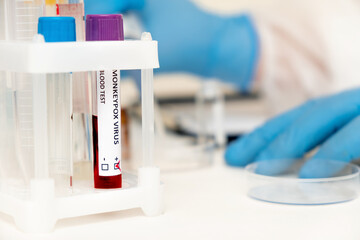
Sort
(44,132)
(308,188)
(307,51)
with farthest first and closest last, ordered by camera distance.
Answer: (307,51) < (308,188) < (44,132)

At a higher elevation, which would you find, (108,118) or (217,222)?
(108,118)

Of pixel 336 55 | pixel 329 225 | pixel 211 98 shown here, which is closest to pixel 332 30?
pixel 336 55

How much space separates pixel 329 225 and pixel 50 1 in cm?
43

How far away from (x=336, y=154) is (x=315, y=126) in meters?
0.06

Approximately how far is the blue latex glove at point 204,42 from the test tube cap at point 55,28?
32.5 inches

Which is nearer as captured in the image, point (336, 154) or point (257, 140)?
point (336, 154)

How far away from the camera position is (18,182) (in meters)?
0.66

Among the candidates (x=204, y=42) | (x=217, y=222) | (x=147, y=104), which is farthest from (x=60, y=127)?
(x=204, y=42)

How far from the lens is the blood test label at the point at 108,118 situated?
2.09ft

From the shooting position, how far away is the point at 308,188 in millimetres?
768

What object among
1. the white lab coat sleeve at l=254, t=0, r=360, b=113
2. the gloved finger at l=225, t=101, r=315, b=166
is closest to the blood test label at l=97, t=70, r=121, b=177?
the gloved finger at l=225, t=101, r=315, b=166

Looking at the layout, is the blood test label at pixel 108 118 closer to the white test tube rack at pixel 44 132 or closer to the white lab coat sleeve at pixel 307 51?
the white test tube rack at pixel 44 132

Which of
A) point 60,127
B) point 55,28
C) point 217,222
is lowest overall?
point 217,222

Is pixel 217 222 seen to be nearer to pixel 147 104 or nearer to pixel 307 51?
pixel 147 104
